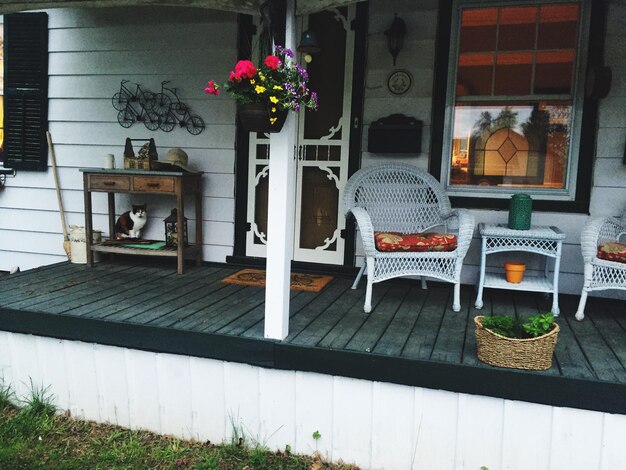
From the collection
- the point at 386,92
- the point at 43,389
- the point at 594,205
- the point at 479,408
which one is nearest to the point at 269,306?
the point at 479,408

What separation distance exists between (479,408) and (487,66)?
8.15ft

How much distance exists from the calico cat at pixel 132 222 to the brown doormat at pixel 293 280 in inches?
38.3

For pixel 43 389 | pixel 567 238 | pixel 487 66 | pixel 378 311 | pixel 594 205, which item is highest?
pixel 487 66

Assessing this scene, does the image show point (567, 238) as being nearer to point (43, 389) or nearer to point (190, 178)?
point (190, 178)

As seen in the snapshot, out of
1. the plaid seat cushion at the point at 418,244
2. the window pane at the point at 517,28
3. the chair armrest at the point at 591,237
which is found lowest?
the plaid seat cushion at the point at 418,244

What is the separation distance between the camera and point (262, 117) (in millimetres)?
2449

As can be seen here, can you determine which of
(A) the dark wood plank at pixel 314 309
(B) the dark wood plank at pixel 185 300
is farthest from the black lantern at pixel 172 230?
(A) the dark wood plank at pixel 314 309

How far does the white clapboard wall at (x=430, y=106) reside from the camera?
3463mm

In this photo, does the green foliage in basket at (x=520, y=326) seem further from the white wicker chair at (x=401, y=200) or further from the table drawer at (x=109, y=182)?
the table drawer at (x=109, y=182)

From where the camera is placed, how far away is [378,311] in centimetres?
320

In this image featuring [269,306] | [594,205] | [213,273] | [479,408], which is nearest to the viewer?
[479,408]

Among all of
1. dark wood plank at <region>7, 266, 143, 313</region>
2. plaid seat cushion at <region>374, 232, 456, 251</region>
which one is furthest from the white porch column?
dark wood plank at <region>7, 266, 143, 313</region>

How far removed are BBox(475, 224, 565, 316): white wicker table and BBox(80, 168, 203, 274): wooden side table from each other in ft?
7.21

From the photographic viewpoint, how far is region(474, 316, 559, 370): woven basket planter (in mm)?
2219
